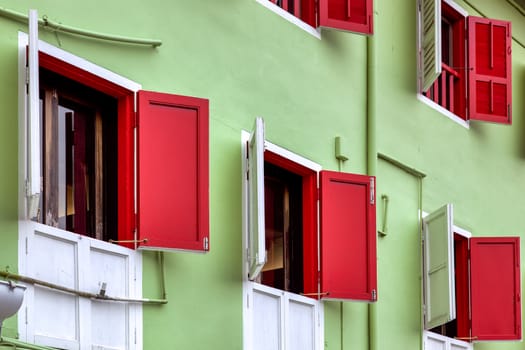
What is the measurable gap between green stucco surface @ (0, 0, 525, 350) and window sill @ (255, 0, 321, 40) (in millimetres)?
88

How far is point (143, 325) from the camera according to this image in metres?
13.0

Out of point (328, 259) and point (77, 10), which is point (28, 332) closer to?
point (77, 10)

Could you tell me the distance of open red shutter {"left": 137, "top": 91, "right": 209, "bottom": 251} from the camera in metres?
13.1

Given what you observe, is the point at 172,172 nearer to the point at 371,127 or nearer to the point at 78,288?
the point at 78,288

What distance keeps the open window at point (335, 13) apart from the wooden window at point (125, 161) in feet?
9.37

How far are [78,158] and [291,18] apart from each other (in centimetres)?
340

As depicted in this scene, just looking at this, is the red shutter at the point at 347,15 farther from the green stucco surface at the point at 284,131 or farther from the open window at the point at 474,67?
the open window at the point at 474,67

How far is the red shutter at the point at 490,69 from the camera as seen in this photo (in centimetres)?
1920

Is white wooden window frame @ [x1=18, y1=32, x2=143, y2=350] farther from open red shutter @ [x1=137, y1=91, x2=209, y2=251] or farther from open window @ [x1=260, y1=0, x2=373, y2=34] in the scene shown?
open window @ [x1=260, y1=0, x2=373, y2=34]

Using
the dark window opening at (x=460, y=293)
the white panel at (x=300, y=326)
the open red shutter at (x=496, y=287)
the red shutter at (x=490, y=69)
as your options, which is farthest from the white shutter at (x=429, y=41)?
the white panel at (x=300, y=326)

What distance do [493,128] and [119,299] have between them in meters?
7.99

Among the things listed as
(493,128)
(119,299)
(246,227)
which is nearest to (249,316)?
(246,227)

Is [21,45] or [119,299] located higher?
[21,45]

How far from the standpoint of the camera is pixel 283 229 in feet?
50.6
